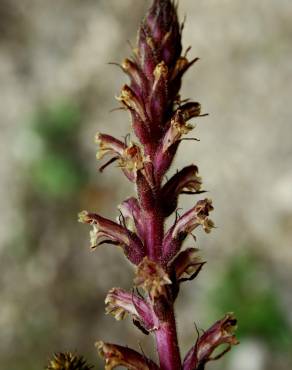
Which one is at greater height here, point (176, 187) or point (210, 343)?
point (176, 187)

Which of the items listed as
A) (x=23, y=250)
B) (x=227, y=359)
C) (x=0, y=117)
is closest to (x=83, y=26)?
(x=0, y=117)

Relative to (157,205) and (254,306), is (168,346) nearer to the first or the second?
(157,205)

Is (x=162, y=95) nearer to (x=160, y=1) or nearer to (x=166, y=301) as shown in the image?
(x=160, y=1)

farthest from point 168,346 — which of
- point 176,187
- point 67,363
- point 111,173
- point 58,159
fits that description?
point 58,159

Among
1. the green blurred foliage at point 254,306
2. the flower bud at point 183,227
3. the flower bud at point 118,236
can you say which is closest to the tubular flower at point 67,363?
the flower bud at point 118,236


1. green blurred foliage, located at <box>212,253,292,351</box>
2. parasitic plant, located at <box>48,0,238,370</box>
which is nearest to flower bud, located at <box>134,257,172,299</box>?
parasitic plant, located at <box>48,0,238,370</box>

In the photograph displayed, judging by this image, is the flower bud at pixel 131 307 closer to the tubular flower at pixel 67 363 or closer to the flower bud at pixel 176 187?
the tubular flower at pixel 67 363

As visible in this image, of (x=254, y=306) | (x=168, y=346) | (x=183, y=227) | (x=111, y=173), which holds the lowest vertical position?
(x=168, y=346)
